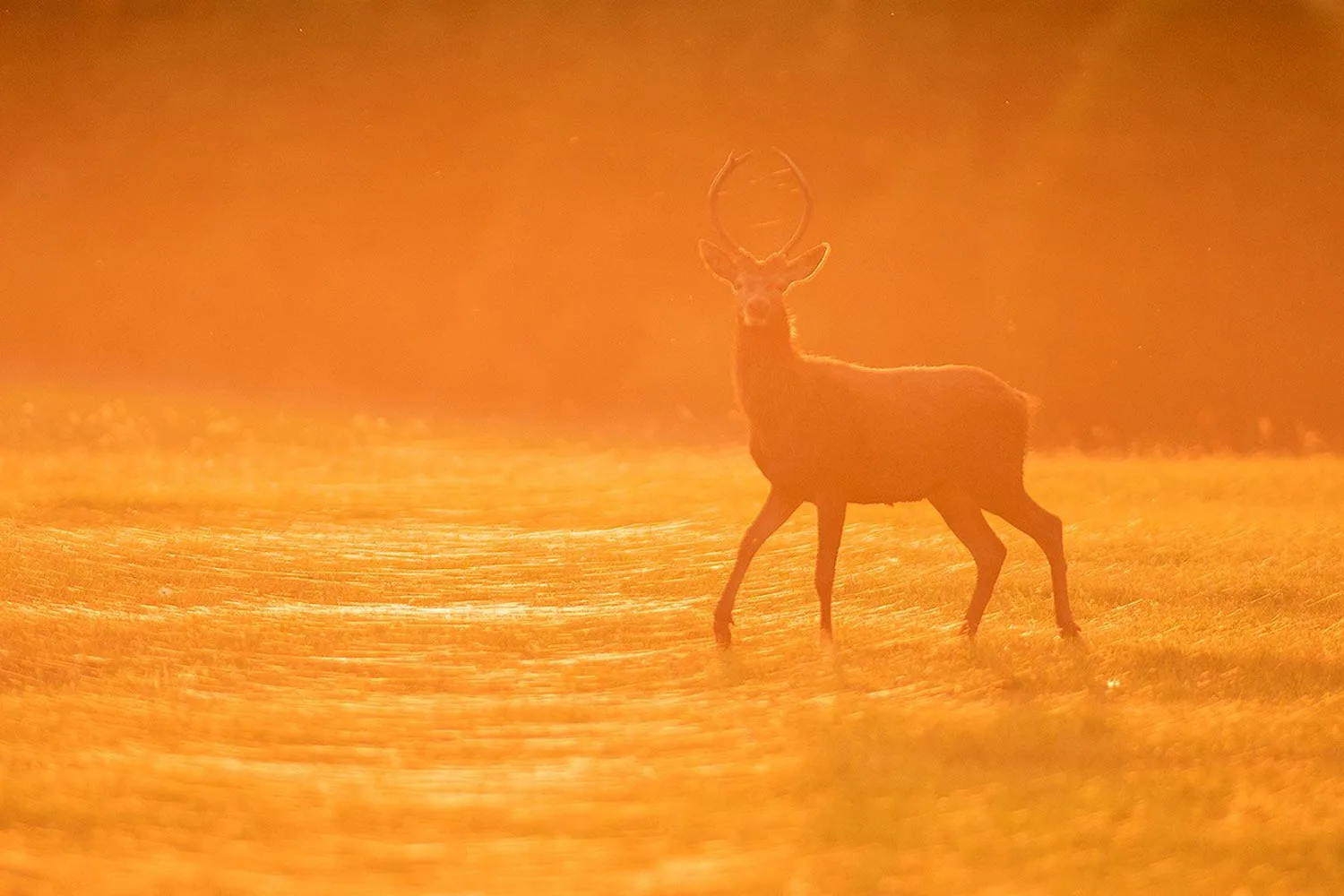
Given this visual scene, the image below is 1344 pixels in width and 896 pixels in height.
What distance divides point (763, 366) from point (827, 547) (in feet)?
3.64

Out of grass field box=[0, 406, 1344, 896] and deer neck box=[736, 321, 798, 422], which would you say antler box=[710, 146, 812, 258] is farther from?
grass field box=[0, 406, 1344, 896]

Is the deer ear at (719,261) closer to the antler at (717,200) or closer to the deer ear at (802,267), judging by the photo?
the antler at (717,200)

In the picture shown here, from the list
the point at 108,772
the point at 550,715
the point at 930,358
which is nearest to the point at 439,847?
the point at 108,772

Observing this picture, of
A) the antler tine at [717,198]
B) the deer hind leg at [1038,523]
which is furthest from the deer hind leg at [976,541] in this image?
the antler tine at [717,198]

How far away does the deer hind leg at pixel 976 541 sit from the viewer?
10.8 m

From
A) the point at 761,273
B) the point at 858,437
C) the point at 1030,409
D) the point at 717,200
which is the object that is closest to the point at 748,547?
the point at 858,437

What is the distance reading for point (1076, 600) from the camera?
476 inches

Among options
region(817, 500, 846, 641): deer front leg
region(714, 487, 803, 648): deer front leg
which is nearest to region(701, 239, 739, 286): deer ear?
region(714, 487, 803, 648): deer front leg

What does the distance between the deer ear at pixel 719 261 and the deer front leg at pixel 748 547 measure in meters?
1.35

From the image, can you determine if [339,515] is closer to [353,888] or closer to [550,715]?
[550,715]

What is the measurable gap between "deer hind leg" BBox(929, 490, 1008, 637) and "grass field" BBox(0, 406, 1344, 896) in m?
0.16

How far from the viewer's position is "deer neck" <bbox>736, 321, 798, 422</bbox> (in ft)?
35.0

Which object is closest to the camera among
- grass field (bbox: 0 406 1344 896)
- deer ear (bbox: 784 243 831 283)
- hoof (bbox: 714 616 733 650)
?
grass field (bbox: 0 406 1344 896)

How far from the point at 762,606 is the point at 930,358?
16582 mm
